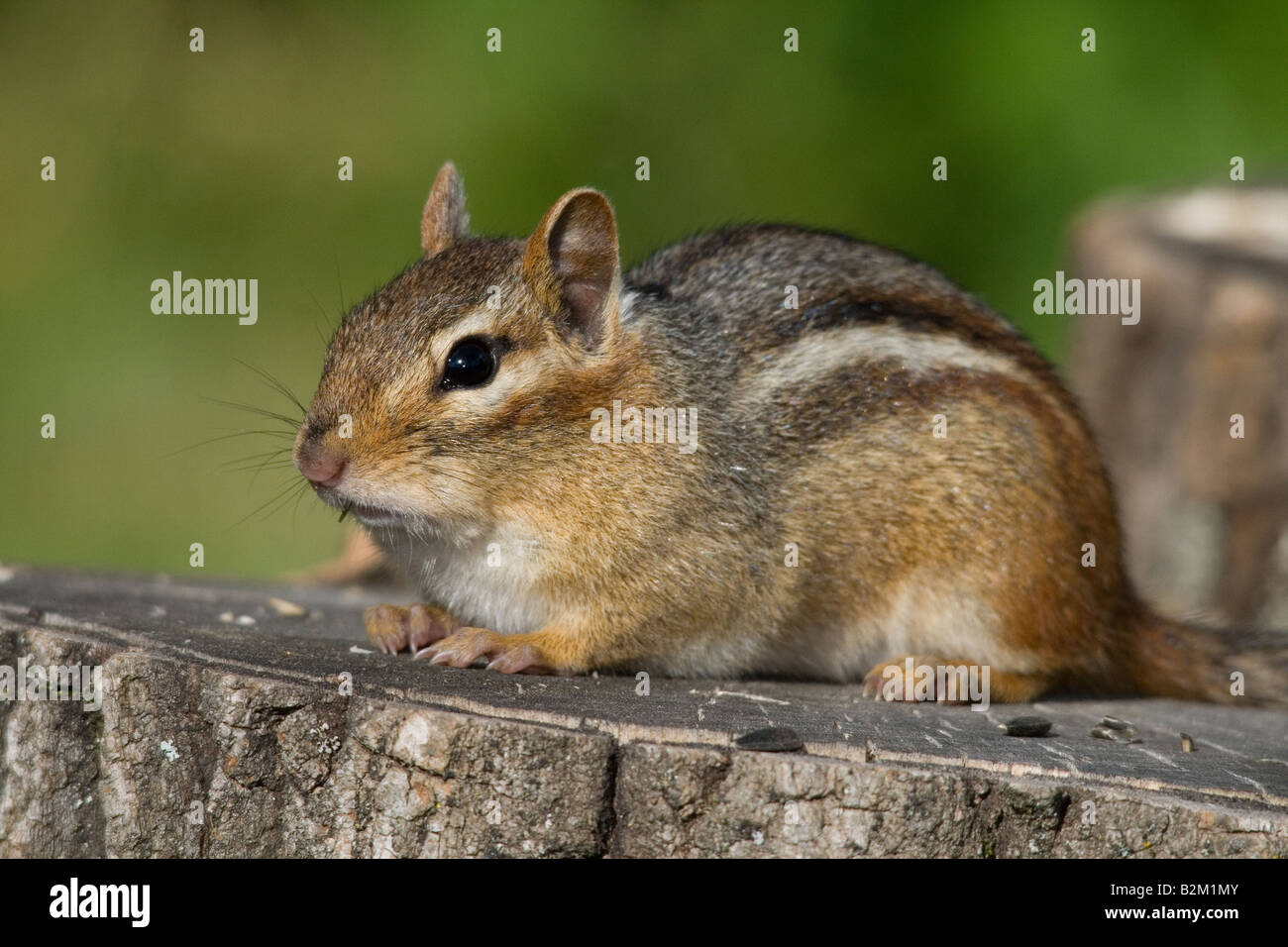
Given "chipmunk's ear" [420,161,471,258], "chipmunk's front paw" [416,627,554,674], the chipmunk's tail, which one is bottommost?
the chipmunk's tail

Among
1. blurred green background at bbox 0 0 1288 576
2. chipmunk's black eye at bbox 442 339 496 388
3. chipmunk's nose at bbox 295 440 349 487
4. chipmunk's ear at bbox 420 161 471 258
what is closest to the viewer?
chipmunk's nose at bbox 295 440 349 487

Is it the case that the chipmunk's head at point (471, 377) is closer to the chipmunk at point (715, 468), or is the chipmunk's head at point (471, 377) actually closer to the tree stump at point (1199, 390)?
the chipmunk at point (715, 468)

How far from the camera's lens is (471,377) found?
3.99 m

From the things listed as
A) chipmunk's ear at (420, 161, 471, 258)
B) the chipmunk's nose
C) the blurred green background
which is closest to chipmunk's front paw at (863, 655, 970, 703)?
the chipmunk's nose

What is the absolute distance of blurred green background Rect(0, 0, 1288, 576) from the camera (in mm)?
8547

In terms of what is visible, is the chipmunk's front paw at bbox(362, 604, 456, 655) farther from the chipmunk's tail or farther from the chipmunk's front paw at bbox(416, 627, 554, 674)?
the chipmunk's tail

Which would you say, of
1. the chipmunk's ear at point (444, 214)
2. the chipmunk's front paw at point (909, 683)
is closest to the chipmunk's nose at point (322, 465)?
the chipmunk's ear at point (444, 214)

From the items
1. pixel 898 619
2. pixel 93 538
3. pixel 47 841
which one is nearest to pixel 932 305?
pixel 898 619

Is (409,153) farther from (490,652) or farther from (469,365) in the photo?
(490,652)

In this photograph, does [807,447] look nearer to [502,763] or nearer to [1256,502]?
[502,763]

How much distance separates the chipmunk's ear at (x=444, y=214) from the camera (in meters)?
4.70

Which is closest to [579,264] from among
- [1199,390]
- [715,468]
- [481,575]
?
[715,468]

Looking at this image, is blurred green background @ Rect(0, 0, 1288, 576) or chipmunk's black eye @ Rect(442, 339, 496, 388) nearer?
chipmunk's black eye @ Rect(442, 339, 496, 388)

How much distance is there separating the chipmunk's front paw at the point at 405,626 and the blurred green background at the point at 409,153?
4.25 metres
